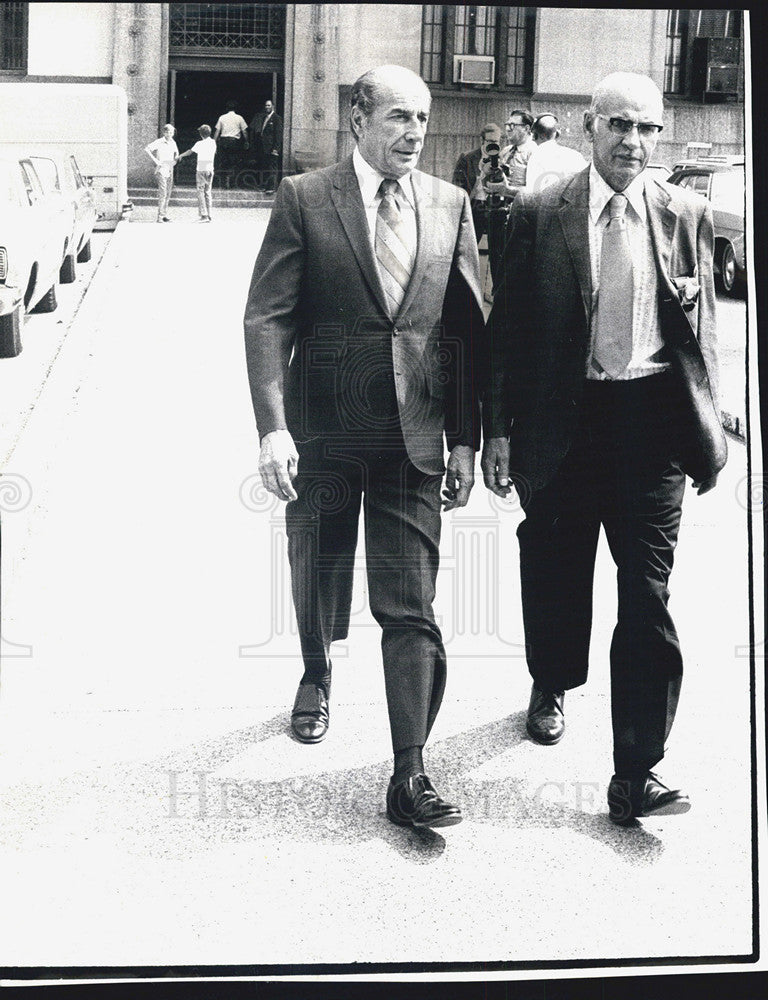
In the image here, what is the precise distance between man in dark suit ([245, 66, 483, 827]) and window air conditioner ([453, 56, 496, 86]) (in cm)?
13

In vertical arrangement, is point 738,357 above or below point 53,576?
above

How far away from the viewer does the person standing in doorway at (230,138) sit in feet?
14.8

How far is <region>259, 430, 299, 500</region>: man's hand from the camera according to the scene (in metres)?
4.49

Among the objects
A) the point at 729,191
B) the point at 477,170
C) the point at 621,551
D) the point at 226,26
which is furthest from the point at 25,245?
the point at 729,191

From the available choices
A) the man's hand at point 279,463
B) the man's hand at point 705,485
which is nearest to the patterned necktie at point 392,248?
the man's hand at point 279,463

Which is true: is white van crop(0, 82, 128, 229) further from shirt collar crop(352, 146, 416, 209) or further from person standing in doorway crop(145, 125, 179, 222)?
shirt collar crop(352, 146, 416, 209)

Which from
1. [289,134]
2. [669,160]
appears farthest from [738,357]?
[289,134]

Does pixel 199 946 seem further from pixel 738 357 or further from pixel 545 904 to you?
pixel 738 357

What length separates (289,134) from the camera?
4.52 meters

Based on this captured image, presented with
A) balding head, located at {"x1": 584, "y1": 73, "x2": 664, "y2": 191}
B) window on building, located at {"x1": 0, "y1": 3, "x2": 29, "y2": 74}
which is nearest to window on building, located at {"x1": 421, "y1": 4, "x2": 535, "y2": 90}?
balding head, located at {"x1": 584, "y1": 73, "x2": 664, "y2": 191}

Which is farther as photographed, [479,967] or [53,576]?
[53,576]

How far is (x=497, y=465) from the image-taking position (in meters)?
4.65

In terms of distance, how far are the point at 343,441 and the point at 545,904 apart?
1.42 m

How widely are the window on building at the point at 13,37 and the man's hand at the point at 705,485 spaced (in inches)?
89.2
